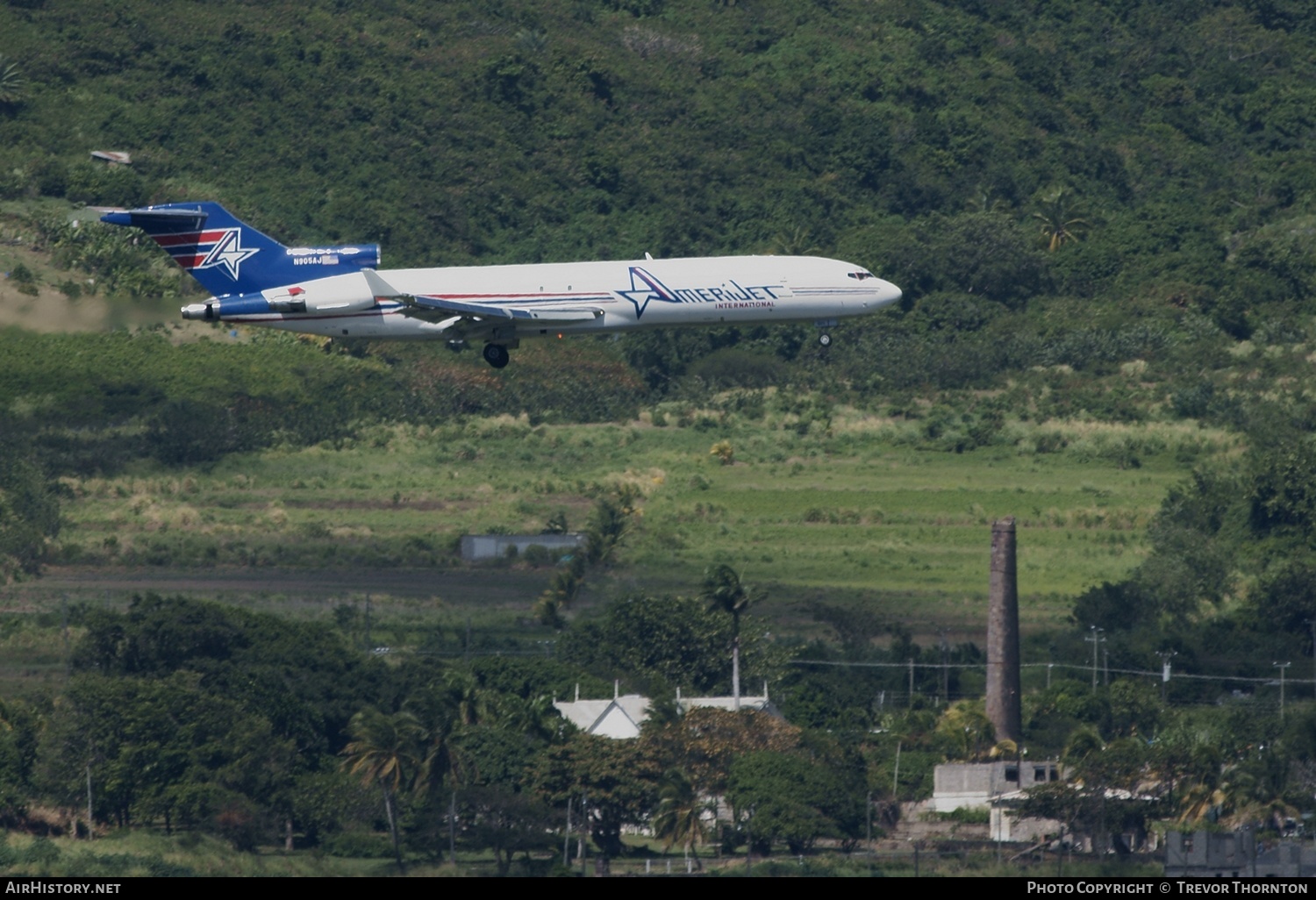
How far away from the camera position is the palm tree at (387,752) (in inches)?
3580

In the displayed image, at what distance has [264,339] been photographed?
5246 inches

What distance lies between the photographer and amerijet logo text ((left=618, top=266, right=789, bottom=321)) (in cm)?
7138

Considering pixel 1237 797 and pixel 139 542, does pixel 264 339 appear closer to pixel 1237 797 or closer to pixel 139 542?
pixel 139 542

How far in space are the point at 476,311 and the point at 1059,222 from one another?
10088 centimetres

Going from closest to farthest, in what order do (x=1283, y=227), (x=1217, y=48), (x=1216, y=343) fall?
(x=1216, y=343) → (x=1283, y=227) → (x=1217, y=48)

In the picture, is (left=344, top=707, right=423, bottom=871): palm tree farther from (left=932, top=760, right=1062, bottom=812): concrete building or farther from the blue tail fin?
the blue tail fin

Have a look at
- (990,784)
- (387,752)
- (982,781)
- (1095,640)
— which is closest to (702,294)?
(387,752)

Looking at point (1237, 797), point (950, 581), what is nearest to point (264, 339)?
point (950, 581)

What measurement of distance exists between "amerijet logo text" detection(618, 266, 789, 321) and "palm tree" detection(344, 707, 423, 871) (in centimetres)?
2814

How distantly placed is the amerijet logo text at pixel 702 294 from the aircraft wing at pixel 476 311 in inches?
58.8

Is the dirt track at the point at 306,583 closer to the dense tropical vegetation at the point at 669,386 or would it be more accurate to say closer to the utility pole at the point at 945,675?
the dense tropical vegetation at the point at 669,386

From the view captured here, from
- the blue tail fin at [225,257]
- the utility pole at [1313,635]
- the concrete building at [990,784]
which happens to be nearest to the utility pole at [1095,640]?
the utility pole at [1313,635]

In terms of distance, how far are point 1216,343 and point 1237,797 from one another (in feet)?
205
